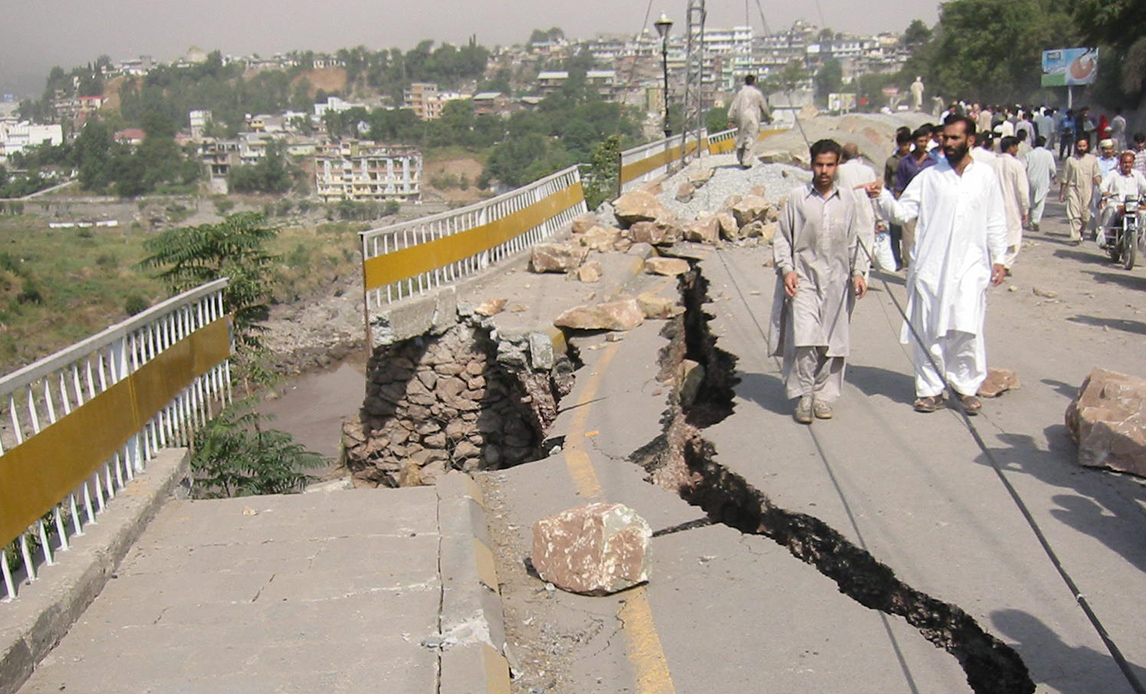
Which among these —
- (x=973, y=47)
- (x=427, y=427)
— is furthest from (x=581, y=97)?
(x=427, y=427)

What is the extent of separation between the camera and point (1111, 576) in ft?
12.6

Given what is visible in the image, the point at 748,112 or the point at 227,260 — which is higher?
the point at 748,112

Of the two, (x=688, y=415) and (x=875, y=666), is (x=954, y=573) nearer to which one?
(x=875, y=666)

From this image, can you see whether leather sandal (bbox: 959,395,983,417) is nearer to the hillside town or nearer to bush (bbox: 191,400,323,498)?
bush (bbox: 191,400,323,498)

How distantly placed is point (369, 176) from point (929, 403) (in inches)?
3465

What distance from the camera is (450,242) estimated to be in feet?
33.6

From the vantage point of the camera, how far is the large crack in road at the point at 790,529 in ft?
11.4

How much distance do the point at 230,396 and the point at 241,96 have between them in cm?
18436

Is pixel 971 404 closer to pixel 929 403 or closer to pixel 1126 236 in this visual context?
pixel 929 403

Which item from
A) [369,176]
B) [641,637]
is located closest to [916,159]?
[641,637]

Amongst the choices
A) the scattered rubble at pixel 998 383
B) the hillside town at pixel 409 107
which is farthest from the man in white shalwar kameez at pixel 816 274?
the hillside town at pixel 409 107

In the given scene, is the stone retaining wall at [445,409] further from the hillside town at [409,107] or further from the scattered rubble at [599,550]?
the hillside town at [409,107]

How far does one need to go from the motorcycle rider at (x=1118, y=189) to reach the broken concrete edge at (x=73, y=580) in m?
12.1

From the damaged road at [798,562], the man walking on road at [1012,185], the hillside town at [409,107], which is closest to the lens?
the damaged road at [798,562]
